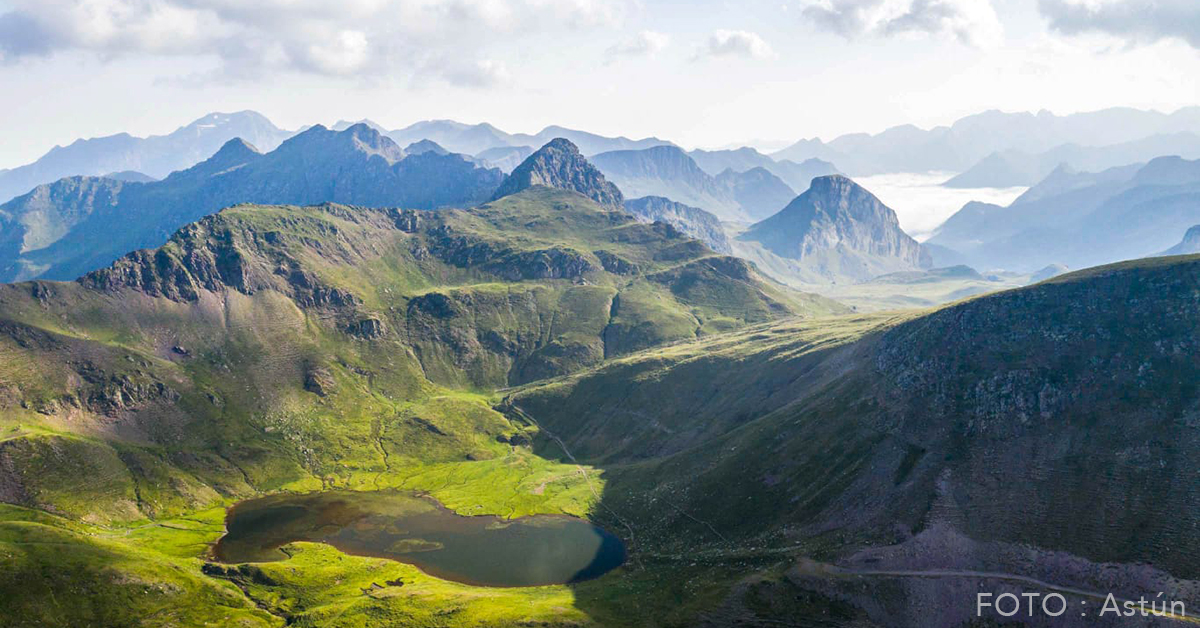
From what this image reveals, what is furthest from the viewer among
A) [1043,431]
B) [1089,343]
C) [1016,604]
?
[1089,343]

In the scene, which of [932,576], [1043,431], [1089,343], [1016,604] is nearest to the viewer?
[1016,604]

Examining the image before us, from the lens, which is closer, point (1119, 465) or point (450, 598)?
point (1119, 465)

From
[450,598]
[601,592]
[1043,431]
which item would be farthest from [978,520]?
[450,598]

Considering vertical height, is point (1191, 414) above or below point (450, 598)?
above

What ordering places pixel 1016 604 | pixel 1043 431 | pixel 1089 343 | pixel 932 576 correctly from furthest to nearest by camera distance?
pixel 1089 343
pixel 1043 431
pixel 932 576
pixel 1016 604

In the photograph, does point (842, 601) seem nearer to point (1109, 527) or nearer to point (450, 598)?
point (1109, 527)

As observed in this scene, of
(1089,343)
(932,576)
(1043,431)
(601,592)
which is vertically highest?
(1089,343)

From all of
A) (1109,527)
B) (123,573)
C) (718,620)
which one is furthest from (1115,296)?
(123,573)

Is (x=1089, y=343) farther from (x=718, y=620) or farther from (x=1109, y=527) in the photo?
(x=718, y=620)

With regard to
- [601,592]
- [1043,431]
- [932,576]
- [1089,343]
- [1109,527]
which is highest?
[1089,343]
